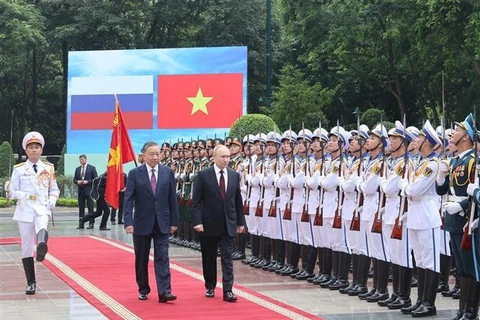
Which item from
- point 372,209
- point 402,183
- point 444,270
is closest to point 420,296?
point 402,183

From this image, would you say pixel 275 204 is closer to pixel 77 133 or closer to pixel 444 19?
pixel 444 19

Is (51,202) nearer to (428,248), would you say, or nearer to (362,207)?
(362,207)

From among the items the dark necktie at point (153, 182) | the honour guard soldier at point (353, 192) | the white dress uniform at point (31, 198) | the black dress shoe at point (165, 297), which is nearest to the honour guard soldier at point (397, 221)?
the honour guard soldier at point (353, 192)

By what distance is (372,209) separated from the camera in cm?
1077

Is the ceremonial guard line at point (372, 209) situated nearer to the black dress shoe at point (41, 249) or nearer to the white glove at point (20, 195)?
the black dress shoe at point (41, 249)

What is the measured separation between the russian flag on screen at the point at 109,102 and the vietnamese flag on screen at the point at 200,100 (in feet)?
1.56

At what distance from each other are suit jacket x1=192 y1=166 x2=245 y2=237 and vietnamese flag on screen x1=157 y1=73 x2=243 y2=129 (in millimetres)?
17628

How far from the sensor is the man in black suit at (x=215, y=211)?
11023 mm

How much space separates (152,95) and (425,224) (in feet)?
69.2

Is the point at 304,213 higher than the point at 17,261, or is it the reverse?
the point at 304,213

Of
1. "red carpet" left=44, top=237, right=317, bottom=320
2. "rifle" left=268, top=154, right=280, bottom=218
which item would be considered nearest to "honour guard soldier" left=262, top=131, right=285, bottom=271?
"rifle" left=268, top=154, right=280, bottom=218

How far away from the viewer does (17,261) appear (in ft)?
50.0

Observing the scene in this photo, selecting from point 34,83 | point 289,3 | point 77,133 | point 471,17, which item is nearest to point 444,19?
point 471,17

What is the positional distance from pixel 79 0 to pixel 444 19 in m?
23.1
